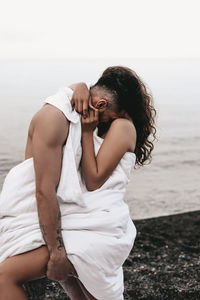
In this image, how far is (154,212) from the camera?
9.21 meters

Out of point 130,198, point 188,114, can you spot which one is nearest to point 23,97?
point 188,114

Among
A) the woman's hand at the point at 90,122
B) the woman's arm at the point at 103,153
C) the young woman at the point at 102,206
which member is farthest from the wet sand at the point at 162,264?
the woman's hand at the point at 90,122

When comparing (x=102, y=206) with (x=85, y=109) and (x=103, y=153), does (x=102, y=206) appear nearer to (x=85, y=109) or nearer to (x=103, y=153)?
(x=103, y=153)

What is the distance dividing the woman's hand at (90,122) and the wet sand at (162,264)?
139 cm

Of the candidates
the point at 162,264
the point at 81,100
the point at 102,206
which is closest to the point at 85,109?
the point at 81,100

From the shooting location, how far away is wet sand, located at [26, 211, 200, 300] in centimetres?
404

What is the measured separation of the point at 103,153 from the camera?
232cm

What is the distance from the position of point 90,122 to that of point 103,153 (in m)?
0.18

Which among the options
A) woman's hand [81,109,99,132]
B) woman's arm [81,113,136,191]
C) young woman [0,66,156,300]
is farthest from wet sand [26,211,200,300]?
woman's hand [81,109,99,132]

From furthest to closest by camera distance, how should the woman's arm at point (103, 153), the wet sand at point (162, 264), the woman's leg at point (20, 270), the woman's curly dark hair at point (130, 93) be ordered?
the wet sand at point (162, 264), the woman's curly dark hair at point (130, 93), the woman's arm at point (103, 153), the woman's leg at point (20, 270)

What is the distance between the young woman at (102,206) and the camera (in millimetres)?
2176

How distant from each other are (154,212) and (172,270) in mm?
4689

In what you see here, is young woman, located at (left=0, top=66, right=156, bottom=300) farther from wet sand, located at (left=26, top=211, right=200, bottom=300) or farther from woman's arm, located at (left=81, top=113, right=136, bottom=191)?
wet sand, located at (left=26, top=211, right=200, bottom=300)

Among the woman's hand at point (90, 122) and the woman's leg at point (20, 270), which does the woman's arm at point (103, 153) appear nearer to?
the woman's hand at point (90, 122)
